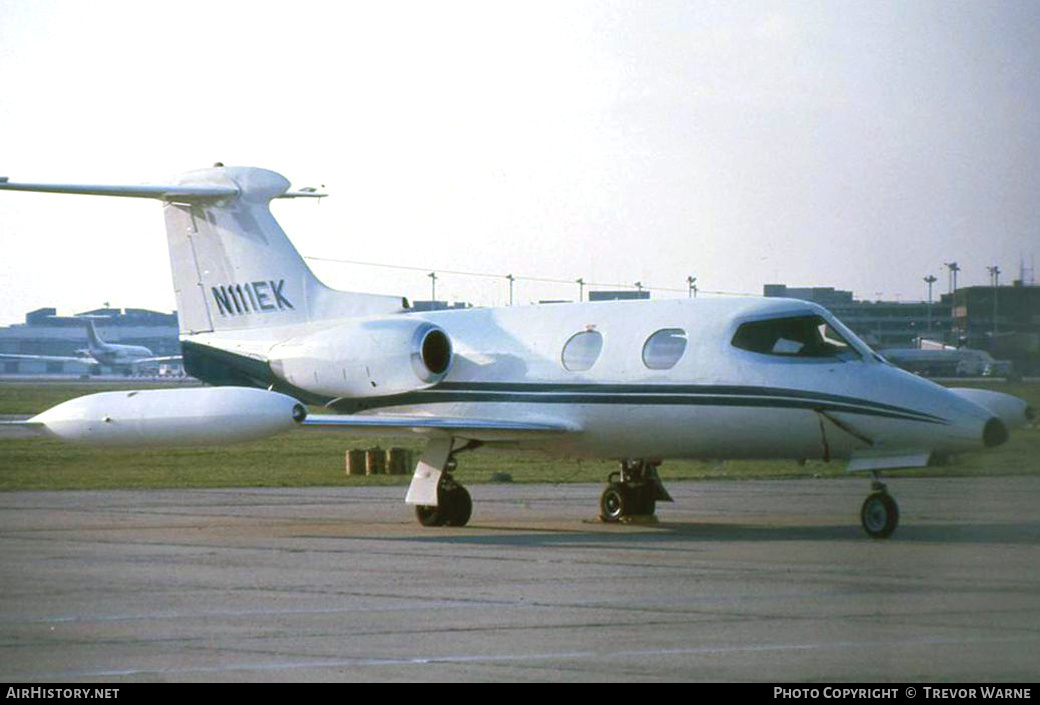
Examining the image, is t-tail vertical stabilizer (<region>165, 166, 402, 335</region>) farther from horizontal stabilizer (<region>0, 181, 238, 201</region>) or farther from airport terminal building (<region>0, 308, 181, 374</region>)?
airport terminal building (<region>0, 308, 181, 374</region>)

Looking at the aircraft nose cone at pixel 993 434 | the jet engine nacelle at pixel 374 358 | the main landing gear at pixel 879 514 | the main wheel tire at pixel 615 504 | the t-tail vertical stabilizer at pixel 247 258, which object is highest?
the t-tail vertical stabilizer at pixel 247 258

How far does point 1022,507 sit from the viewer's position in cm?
2491

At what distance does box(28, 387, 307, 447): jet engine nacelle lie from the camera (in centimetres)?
1984

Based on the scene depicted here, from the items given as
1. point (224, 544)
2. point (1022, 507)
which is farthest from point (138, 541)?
point (1022, 507)

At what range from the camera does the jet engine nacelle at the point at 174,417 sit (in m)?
19.8

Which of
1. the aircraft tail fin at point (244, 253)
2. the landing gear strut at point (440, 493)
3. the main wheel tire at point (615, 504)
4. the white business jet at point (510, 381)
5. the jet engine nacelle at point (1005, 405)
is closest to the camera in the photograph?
the white business jet at point (510, 381)

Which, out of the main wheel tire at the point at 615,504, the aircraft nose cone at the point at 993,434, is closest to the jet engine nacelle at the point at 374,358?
the main wheel tire at the point at 615,504

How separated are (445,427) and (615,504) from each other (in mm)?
3022

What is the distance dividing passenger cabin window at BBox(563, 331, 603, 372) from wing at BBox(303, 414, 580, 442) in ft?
2.71

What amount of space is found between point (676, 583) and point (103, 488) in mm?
17640

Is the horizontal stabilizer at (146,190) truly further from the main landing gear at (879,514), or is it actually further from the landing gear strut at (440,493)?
the main landing gear at (879,514)

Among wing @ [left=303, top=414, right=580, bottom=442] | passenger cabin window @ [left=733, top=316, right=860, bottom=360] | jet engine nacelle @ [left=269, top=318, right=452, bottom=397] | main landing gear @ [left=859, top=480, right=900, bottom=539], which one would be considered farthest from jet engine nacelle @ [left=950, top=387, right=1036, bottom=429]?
jet engine nacelle @ [left=269, top=318, right=452, bottom=397]

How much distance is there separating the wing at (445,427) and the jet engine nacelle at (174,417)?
4.23ft

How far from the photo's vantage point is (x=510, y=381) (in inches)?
887
